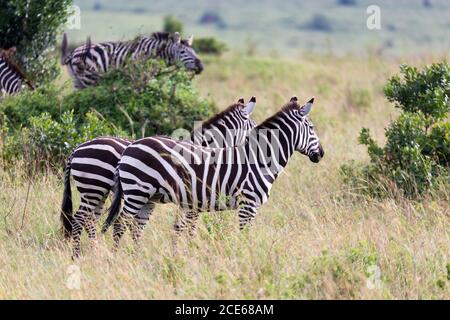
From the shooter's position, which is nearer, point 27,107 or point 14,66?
point 27,107

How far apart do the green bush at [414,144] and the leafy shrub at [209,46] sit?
1256 cm

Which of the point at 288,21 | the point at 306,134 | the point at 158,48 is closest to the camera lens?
the point at 306,134

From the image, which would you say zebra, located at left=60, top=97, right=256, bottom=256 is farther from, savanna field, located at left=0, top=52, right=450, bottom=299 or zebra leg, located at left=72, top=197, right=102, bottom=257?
savanna field, located at left=0, top=52, right=450, bottom=299

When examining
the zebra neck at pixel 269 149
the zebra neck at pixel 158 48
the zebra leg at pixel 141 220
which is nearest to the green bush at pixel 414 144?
the zebra neck at pixel 269 149

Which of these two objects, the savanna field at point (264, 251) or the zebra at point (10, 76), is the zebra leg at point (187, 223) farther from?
the zebra at point (10, 76)

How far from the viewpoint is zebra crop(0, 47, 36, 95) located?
12.0m

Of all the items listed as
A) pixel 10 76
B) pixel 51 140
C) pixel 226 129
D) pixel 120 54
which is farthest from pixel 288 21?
pixel 226 129

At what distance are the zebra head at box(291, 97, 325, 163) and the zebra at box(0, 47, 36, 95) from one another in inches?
219

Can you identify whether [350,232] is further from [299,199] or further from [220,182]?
Result: [299,199]

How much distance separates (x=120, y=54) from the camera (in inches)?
517

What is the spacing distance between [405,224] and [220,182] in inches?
68.7

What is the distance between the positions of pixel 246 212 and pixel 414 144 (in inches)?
95.6

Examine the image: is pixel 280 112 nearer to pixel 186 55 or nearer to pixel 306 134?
pixel 306 134

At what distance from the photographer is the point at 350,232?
23.2 feet
